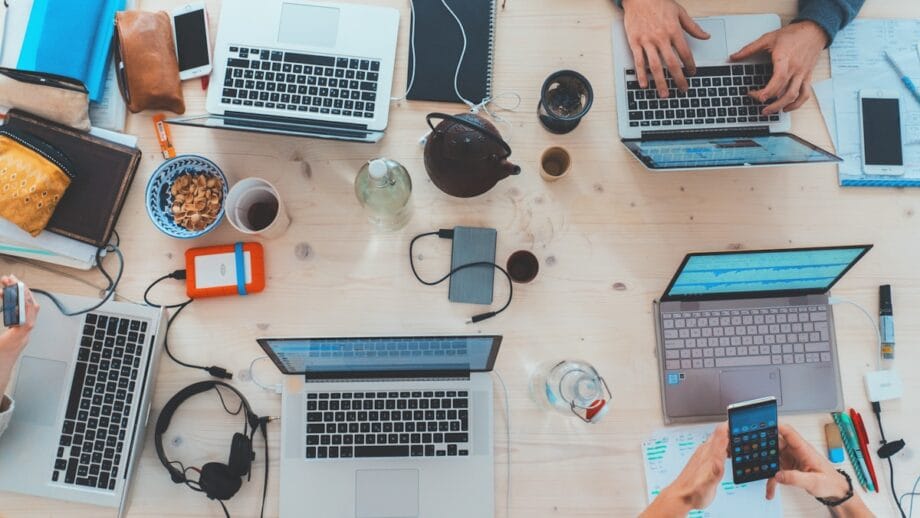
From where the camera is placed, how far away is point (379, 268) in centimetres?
109

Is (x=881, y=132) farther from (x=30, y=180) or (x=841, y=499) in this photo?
(x=30, y=180)

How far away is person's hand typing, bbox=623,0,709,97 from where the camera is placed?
1.07 m

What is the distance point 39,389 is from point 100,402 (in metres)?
0.11

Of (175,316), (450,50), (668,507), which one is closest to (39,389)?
(175,316)

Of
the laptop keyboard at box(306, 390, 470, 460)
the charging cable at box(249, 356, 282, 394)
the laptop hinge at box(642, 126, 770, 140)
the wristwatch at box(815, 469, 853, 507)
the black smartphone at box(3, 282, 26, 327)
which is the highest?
the laptop hinge at box(642, 126, 770, 140)

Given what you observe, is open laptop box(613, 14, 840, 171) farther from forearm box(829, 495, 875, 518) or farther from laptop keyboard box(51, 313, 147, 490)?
laptop keyboard box(51, 313, 147, 490)

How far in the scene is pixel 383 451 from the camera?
1009 millimetres

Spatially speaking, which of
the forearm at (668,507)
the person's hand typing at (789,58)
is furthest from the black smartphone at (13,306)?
the person's hand typing at (789,58)

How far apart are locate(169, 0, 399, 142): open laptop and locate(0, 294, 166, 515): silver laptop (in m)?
0.42

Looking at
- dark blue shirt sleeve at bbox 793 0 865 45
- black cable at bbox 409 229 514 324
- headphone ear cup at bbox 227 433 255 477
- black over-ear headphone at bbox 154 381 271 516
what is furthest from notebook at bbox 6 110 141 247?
dark blue shirt sleeve at bbox 793 0 865 45

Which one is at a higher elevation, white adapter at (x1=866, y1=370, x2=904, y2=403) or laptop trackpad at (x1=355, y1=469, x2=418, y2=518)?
white adapter at (x1=866, y1=370, x2=904, y2=403)

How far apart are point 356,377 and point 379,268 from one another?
21cm

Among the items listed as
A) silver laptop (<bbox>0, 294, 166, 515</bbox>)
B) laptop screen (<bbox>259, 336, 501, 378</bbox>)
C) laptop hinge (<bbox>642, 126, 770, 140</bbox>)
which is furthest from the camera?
laptop hinge (<bbox>642, 126, 770, 140</bbox>)

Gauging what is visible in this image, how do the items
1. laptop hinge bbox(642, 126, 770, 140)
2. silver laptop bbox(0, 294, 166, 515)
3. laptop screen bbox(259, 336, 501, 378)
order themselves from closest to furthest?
laptop screen bbox(259, 336, 501, 378) < silver laptop bbox(0, 294, 166, 515) < laptop hinge bbox(642, 126, 770, 140)
